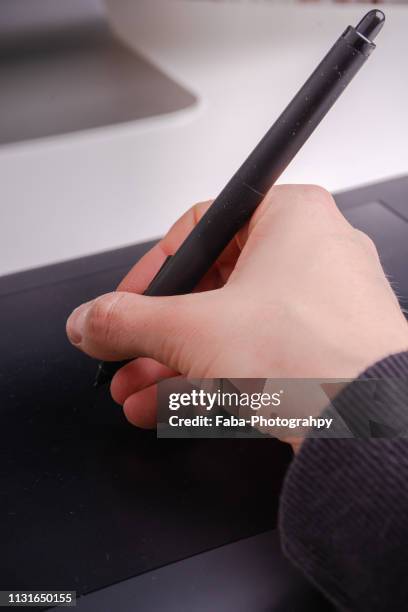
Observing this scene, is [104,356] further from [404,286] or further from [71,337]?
[404,286]

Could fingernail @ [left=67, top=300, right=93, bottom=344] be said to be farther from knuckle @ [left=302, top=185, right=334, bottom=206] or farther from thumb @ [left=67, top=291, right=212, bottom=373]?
knuckle @ [left=302, top=185, right=334, bottom=206]

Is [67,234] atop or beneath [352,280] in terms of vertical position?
beneath

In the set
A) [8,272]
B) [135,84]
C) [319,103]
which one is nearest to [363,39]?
[319,103]

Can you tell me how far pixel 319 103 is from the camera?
270mm

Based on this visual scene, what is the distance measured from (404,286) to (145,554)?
0.63ft

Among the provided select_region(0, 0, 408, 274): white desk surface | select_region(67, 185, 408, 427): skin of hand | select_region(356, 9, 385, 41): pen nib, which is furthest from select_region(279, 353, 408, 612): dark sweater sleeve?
select_region(0, 0, 408, 274): white desk surface

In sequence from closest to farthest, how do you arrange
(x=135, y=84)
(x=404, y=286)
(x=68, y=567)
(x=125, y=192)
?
(x=68, y=567)
(x=404, y=286)
(x=125, y=192)
(x=135, y=84)

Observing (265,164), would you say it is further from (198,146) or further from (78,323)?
(198,146)

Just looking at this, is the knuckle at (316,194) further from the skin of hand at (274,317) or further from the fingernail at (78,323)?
the fingernail at (78,323)

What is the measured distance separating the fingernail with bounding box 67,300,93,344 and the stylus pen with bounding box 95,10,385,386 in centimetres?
2

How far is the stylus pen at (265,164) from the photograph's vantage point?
258mm

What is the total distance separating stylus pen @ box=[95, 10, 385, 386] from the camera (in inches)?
10.2

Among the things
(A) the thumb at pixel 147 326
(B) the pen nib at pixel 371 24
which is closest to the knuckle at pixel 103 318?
(A) the thumb at pixel 147 326

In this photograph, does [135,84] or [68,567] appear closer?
[68,567]
